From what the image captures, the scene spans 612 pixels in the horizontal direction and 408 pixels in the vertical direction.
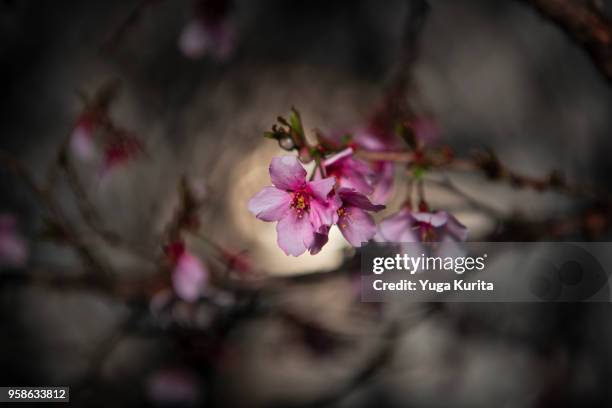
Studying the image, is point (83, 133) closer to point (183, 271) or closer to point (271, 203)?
point (183, 271)

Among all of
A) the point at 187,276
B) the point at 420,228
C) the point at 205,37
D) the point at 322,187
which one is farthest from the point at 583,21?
the point at 205,37

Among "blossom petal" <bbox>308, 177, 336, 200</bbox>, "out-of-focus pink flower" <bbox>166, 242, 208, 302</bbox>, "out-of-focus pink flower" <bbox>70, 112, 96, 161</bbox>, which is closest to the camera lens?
"blossom petal" <bbox>308, 177, 336, 200</bbox>

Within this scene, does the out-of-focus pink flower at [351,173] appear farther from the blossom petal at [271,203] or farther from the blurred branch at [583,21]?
the blurred branch at [583,21]

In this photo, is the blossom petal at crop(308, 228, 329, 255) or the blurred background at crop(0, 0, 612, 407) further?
the blurred background at crop(0, 0, 612, 407)

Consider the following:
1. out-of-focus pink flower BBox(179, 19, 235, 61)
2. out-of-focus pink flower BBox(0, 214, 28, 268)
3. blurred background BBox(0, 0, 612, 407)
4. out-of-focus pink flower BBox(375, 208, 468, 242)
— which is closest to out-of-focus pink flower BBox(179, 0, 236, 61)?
out-of-focus pink flower BBox(179, 19, 235, 61)

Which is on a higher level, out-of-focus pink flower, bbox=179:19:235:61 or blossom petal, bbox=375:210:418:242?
out-of-focus pink flower, bbox=179:19:235:61

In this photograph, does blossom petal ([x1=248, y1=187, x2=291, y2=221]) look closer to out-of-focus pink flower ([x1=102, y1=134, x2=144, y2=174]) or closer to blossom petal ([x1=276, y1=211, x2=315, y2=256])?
blossom petal ([x1=276, y1=211, x2=315, y2=256])
